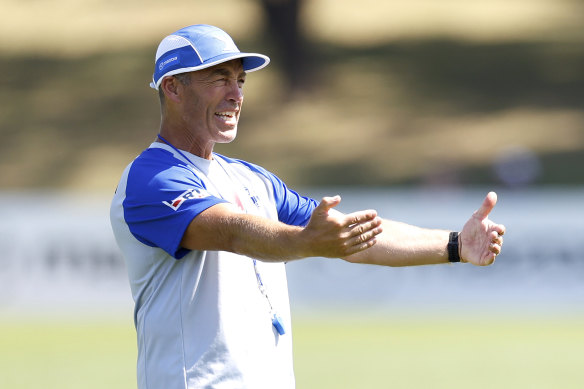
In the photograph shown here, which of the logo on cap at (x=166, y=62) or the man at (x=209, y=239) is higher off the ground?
the logo on cap at (x=166, y=62)

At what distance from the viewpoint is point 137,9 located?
1511 inches

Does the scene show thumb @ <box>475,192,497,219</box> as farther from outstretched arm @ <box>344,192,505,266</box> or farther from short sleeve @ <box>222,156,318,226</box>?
short sleeve @ <box>222,156,318,226</box>

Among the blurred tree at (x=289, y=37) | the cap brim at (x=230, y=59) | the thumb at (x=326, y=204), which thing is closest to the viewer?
the thumb at (x=326, y=204)

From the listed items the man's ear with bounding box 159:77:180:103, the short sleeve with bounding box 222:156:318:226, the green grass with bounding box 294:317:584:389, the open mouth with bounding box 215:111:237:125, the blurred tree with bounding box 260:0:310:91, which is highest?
the blurred tree with bounding box 260:0:310:91

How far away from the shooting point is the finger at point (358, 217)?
4.30m

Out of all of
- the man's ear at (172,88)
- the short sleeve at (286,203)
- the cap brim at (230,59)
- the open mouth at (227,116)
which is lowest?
the short sleeve at (286,203)

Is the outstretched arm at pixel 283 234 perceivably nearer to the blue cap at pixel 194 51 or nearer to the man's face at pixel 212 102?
the man's face at pixel 212 102

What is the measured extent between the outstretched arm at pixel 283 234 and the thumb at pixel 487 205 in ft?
3.36

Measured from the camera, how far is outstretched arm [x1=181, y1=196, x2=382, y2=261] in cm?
430

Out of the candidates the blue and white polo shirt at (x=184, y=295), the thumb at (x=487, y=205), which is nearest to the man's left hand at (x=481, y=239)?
the thumb at (x=487, y=205)

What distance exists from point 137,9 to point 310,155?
11794 millimetres

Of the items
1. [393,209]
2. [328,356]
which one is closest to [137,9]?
[393,209]

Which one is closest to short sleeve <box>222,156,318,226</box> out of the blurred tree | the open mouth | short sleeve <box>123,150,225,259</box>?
the open mouth

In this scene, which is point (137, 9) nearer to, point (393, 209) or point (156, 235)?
point (393, 209)
